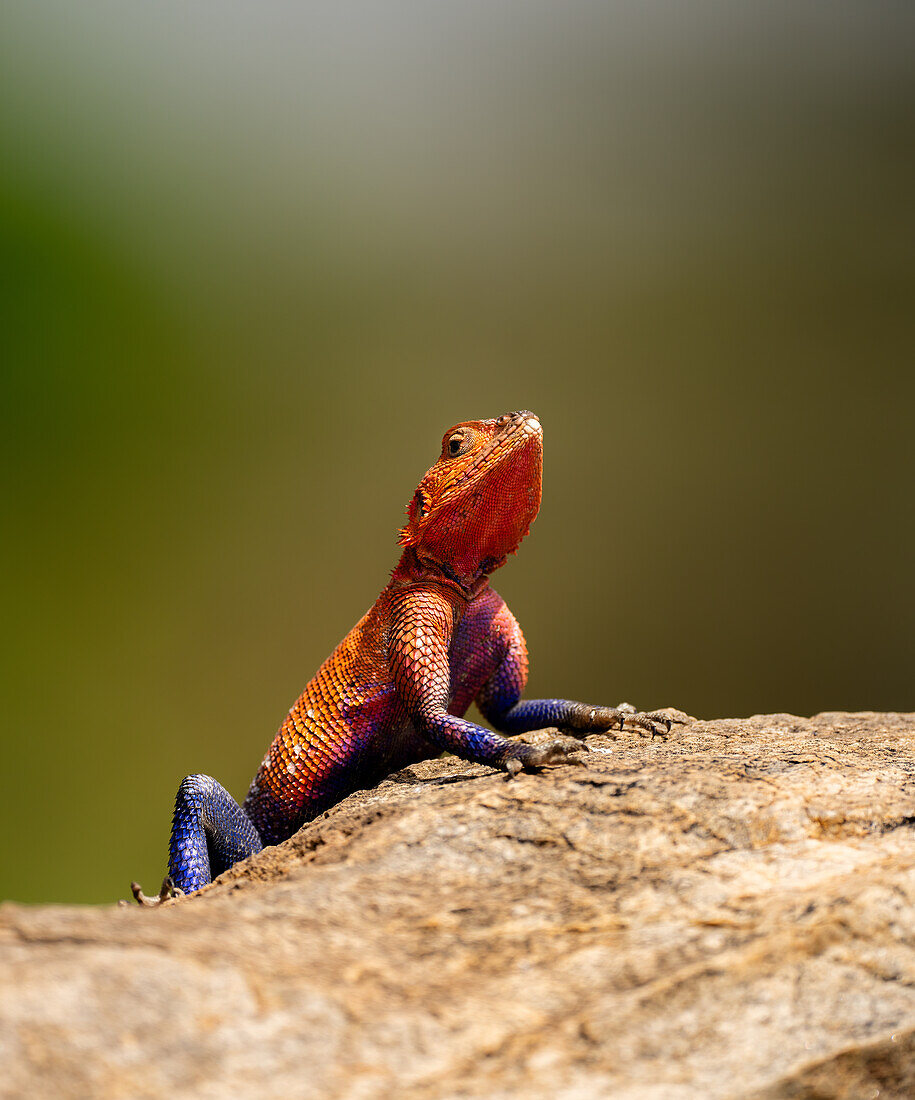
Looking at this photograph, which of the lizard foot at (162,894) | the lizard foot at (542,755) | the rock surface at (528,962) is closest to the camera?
the rock surface at (528,962)

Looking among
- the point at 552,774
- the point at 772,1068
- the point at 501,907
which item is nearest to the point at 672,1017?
the point at 772,1068

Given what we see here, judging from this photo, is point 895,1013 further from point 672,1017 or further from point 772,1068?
point 672,1017

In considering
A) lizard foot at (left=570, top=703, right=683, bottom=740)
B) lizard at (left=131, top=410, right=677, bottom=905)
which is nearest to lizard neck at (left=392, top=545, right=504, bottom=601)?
lizard at (left=131, top=410, right=677, bottom=905)

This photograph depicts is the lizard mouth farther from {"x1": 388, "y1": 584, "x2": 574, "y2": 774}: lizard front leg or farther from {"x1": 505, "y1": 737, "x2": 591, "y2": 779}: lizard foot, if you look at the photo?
{"x1": 505, "y1": 737, "x2": 591, "y2": 779}: lizard foot

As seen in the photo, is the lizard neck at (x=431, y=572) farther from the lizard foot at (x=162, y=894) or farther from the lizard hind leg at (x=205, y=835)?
the lizard foot at (x=162, y=894)

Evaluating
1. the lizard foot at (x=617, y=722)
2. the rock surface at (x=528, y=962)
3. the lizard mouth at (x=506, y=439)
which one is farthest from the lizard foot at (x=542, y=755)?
the lizard mouth at (x=506, y=439)

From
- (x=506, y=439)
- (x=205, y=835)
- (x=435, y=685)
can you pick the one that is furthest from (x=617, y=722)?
(x=205, y=835)
